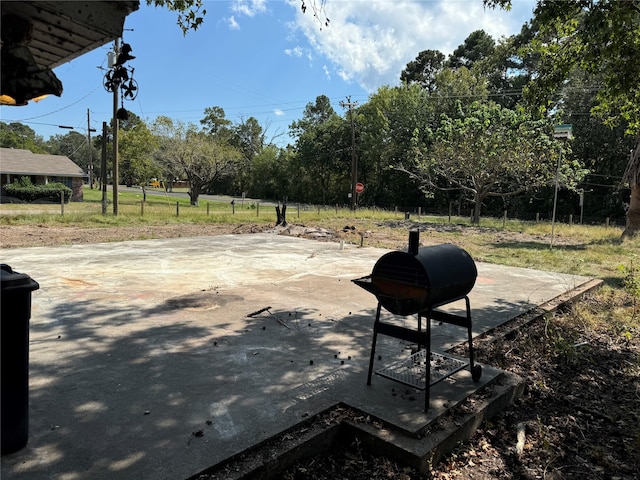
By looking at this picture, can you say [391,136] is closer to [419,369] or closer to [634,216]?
[634,216]

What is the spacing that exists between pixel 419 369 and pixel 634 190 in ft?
53.5

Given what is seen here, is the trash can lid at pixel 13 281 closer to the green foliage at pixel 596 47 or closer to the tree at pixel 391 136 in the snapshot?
the green foliage at pixel 596 47

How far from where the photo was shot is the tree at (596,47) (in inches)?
186

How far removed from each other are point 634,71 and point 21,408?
708 cm

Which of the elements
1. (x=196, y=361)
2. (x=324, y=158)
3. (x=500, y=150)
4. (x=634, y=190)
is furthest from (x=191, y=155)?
(x=196, y=361)

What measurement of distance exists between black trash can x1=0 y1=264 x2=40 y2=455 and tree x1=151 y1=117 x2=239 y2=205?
3475cm

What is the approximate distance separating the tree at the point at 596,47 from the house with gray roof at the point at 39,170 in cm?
3781

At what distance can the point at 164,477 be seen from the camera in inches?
87.3

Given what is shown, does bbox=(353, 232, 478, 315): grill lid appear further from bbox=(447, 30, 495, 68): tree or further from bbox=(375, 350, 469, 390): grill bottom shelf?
bbox=(447, 30, 495, 68): tree

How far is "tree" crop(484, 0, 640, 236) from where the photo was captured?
472 cm

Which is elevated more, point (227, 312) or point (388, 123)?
point (388, 123)

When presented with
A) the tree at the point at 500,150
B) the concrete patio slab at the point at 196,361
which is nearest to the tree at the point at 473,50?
the tree at the point at 500,150

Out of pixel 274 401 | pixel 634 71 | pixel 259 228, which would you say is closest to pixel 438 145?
pixel 259 228

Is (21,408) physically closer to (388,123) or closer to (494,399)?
(494,399)
